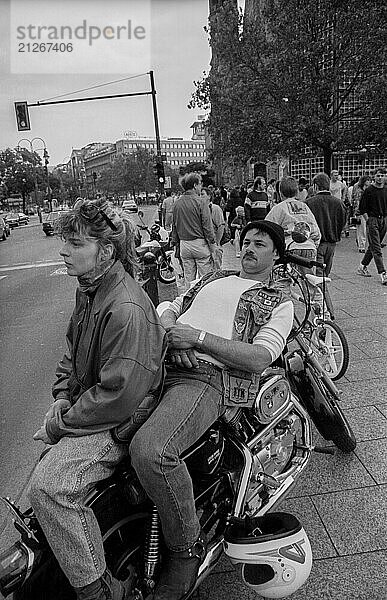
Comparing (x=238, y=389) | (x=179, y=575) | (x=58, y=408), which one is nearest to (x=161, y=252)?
(x=238, y=389)

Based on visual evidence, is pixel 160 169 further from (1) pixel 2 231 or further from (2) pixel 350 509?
(2) pixel 350 509

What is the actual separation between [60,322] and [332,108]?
1561 cm

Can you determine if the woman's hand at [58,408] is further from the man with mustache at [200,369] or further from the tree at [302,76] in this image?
the tree at [302,76]

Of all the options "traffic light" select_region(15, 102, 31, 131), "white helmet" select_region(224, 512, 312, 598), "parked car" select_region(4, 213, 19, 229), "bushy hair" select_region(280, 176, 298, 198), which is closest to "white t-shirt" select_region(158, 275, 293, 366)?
"white helmet" select_region(224, 512, 312, 598)

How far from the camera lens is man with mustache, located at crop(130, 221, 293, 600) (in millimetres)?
2105

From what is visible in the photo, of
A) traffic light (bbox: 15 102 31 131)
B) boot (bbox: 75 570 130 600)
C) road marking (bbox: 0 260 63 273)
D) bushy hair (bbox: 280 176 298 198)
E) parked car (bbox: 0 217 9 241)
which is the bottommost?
parked car (bbox: 0 217 9 241)

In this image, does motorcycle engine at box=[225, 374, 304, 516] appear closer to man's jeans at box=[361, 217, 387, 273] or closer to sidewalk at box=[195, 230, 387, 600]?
sidewalk at box=[195, 230, 387, 600]

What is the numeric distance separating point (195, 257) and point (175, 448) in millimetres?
6083

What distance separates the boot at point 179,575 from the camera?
2.17 metres

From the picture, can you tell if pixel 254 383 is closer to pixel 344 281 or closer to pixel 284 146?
pixel 344 281

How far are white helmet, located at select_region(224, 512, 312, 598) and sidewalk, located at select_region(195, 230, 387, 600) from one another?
0.76 feet

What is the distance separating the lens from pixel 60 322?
833 cm

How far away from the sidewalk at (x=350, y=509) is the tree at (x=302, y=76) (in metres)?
14.9

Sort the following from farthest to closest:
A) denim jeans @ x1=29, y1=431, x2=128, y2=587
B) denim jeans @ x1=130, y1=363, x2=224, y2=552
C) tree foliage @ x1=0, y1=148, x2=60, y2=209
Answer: tree foliage @ x1=0, y1=148, x2=60, y2=209 < denim jeans @ x1=130, y1=363, x2=224, y2=552 < denim jeans @ x1=29, y1=431, x2=128, y2=587
